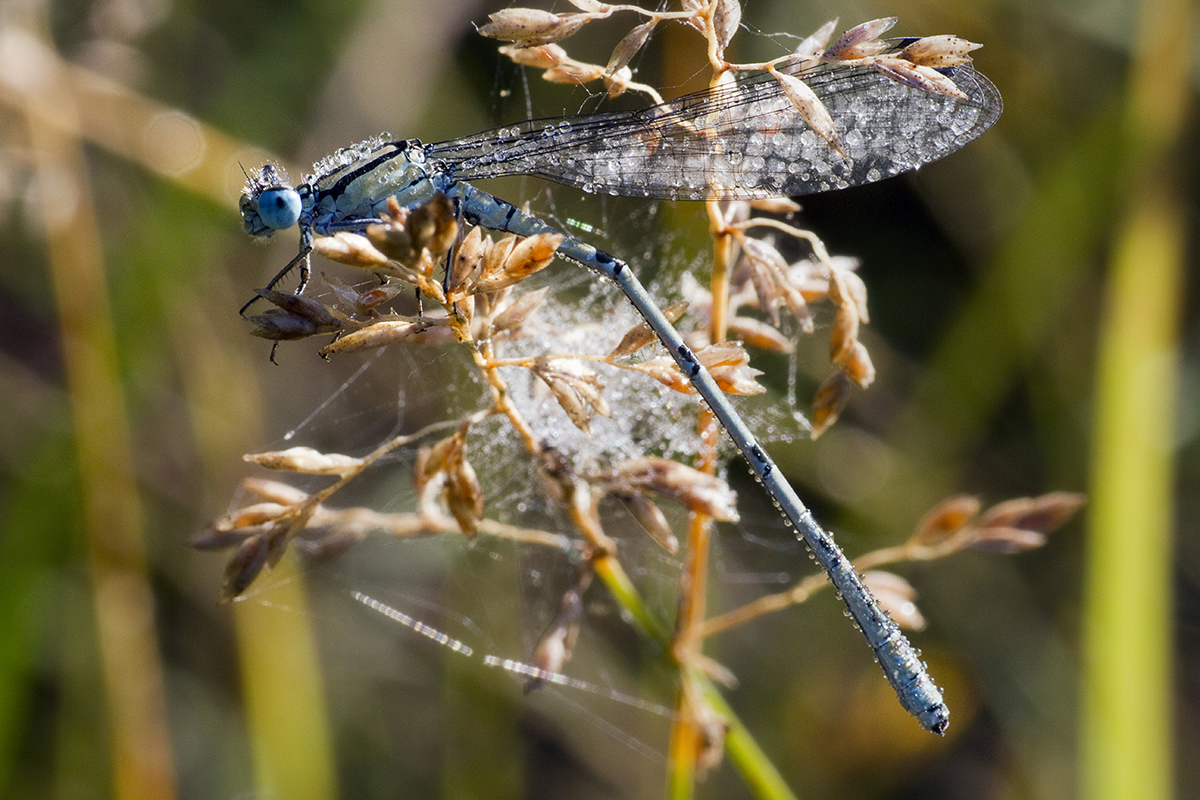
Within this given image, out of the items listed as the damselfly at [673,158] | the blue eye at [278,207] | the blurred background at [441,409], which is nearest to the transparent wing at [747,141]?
the damselfly at [673,158]

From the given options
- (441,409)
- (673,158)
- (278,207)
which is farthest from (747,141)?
(441,409)

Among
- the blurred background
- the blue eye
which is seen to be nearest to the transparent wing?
the blue eye

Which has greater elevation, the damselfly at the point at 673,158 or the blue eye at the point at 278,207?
the blue eye at the point at 278,207

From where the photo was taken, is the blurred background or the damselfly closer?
the damselfly

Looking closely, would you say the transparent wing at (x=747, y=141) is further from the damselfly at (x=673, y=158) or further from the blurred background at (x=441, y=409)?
the blurred background at (x=441, y=409)

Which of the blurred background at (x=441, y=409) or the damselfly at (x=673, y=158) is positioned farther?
the blurred background at (x=441, y=409)

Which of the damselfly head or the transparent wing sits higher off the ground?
the damselfly head

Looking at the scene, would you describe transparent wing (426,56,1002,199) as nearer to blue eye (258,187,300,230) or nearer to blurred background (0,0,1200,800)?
blue eye (258,187,300,230)

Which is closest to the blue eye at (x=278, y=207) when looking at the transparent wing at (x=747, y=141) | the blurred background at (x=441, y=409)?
the transparent wing at (x=747, y=141)

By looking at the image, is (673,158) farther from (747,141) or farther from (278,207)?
(278,207)
